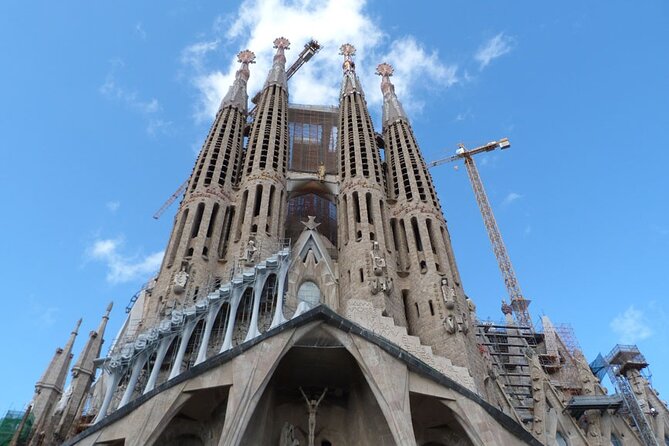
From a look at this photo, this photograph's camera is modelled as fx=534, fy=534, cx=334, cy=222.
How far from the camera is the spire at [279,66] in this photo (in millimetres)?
41344

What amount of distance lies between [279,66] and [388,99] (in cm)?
957

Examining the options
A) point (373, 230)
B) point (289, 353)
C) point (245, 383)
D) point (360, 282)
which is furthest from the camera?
point (373, 230)

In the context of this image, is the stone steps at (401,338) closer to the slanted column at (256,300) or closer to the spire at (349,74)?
the slanted column at (256,300)

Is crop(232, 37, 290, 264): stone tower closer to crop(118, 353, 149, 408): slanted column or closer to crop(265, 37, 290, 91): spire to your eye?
crop(265, 37, 290, 91): spire

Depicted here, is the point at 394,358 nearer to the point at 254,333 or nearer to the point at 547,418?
the point at 254,333

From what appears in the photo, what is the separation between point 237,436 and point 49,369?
14.9 meters

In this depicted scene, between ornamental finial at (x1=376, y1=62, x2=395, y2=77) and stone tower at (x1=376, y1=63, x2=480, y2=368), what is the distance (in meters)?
10.1

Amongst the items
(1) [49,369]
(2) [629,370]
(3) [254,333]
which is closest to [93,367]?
(1) [49,369]

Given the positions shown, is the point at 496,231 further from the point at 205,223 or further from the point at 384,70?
the point at 205,223

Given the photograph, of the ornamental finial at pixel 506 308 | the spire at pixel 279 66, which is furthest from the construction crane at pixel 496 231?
the spire at pixel 279 66

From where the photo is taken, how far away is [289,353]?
2034cm

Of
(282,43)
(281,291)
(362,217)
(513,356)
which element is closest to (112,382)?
(281,291)

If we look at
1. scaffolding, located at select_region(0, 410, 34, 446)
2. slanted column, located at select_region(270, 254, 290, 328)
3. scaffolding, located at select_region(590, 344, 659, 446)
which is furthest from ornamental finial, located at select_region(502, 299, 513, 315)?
scaffolding, located at select_region(0, 410, 34, 446)

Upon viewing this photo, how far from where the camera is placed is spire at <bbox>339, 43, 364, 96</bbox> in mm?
41594
